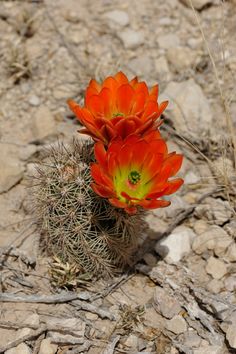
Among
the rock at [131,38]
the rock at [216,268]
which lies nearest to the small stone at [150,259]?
the rock at [216,268]

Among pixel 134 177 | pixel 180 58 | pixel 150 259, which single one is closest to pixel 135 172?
pixel 134 177

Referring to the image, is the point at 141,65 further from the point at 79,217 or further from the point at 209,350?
the point at 209,350

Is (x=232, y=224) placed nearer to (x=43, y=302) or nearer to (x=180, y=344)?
(x=180, y=344)

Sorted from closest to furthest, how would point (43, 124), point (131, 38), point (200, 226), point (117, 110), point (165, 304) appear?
point (117, 110), point (165, 304), point (200, 226), point (43, 124), point (131, 38)

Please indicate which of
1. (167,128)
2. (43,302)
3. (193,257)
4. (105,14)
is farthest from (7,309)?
(105,14)

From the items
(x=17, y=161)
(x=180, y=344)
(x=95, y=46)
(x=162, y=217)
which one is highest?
(x=95, y=46)
